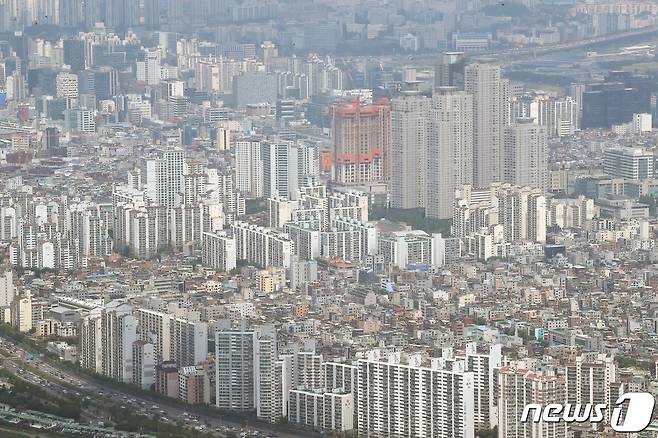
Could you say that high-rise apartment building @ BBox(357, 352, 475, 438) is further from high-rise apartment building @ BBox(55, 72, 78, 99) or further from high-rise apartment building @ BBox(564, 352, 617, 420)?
high-rise apartment building @ BBox(55, 72, 78, 99)

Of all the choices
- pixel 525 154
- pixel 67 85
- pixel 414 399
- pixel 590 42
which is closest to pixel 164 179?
pixel 525 154

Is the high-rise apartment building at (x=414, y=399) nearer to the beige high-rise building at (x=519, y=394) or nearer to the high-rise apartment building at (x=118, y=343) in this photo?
the beige high-rise building at (x=519, y=394)

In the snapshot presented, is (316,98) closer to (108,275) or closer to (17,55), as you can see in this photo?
(17,55)

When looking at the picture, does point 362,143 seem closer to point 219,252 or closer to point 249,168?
point 249,168

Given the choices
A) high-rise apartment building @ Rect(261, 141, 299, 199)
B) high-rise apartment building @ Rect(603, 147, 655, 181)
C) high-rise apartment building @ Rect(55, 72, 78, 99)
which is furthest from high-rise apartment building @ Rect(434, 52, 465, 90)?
high-rise apartment building @ Rect(55, 72, 78, 99)

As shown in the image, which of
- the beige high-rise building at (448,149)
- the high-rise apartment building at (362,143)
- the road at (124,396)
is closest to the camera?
the road at (124,396)
